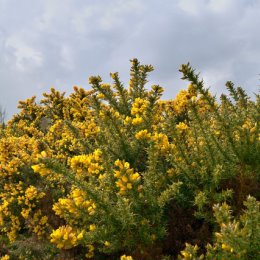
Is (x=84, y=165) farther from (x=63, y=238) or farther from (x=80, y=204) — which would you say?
(x=63, y=238)

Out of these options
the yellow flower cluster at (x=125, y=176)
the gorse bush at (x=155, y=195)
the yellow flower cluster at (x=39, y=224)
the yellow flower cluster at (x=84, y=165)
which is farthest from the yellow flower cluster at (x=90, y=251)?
the yellow flower cluster at (x=39, y=224)

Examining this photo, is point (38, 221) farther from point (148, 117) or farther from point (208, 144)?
point (208, 144)

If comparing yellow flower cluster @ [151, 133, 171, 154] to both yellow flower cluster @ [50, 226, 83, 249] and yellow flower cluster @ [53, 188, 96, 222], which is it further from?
yellow flower cluster @ [50, 226, 83, 249]

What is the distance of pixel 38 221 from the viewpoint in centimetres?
532

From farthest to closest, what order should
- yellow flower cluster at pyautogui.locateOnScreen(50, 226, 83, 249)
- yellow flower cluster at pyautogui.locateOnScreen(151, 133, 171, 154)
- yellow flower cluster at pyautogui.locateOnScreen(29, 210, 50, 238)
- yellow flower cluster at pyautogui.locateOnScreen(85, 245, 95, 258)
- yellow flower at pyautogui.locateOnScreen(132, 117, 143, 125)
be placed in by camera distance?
yellow flower cluster at pyautogui.locateOnScreen(29, 210, 50, 238)
yellow flower at pyautogui.locateOnScreen(132, 117, 143, 125)
yellow flower cluster at pyautogui.locateOnScreen(151, 133, 171, 154)
yellow flower cluster at pyautogui.locateOnScreen(85, 245, 95, 258)
yellow flower cluster at pyautogui.locateOnScreen(50, 226, 83, 249)

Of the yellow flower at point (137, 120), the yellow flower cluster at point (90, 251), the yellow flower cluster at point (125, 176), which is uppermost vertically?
the yellow flower at point (137, 120)

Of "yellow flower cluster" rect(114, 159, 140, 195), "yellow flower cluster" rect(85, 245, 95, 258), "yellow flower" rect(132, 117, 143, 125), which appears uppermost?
"yellow flower" rect(132, 117, 143, 125)

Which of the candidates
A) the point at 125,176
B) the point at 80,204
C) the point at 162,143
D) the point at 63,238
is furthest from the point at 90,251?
the point at 162,143

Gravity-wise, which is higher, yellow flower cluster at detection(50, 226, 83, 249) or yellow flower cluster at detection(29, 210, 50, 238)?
yellow flower cluster at detection(29, 210, 50, 238)

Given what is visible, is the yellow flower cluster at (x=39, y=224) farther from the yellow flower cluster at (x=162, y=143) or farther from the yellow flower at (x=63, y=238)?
the yellow flower cluster at (x=162, y=143)

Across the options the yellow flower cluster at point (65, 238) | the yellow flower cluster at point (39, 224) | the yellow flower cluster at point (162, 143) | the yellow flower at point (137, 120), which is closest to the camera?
the yellow flower cluster at point (65, 238)

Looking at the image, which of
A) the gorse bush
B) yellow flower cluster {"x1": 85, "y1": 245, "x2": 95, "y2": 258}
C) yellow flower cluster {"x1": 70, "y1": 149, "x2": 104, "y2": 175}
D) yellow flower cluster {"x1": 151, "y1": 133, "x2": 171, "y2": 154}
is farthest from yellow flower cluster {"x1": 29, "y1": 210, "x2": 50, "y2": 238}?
yellow flower cluster {"x1": 151, "y1": 133, "x2": 171, "y2": 154}

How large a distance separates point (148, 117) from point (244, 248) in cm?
271

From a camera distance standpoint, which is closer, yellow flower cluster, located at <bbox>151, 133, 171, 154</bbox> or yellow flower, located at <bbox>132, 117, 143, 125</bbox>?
yellow flower cluster, located at <bbox>151, 133, 171, 154</bbox>
